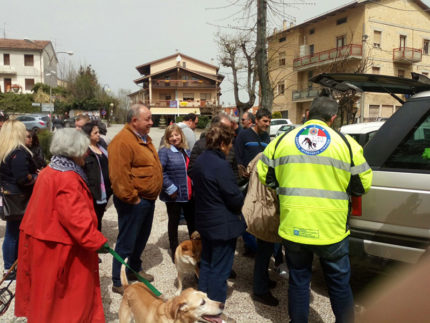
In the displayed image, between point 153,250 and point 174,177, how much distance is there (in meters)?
1.35

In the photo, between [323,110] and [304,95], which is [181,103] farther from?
[323,110]

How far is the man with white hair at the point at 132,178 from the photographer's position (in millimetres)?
3453

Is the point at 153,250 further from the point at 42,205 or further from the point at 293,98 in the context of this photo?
the point at 293,98

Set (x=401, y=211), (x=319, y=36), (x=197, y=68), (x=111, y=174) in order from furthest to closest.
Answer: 1. (x=197, y=68)
2. (x=319, y=36)
3. (x=111, y=174)
4. (x=401, y=211)

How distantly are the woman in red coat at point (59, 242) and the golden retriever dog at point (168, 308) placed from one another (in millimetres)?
340

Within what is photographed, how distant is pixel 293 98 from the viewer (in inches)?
1544

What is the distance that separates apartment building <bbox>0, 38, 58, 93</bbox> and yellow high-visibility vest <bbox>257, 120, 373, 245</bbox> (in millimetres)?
56117

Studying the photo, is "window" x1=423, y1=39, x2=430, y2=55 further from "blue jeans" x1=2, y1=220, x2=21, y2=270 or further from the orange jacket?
"blue jeans" x1=2, y1=220, x2=21, y2=270

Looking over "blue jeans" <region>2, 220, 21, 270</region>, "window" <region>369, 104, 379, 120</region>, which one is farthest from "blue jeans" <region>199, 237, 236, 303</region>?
"window" <region>369, 104, 379, 120</region>

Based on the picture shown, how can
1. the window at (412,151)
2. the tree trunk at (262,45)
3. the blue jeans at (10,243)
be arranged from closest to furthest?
the window at (412,151) < the blue jeans at (10,243) < the tree trunk at (262,45)

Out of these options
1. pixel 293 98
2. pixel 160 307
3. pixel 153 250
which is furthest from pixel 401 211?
pixel 293 98

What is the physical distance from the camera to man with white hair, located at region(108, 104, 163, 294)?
345 centimetres

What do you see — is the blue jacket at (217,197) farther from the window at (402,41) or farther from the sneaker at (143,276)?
the window at (402,41)

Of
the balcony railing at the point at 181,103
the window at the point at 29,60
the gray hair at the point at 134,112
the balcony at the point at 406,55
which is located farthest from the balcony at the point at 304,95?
the window at the point at 29,60
